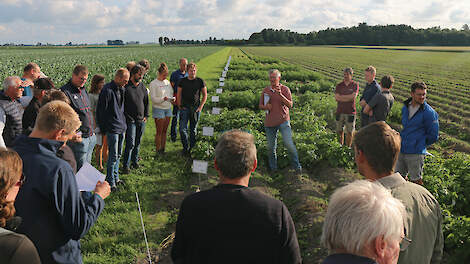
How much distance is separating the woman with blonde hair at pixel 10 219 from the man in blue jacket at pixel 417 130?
457 cm

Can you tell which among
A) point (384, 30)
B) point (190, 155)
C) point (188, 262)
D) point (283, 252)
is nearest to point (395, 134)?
point (283, 252)

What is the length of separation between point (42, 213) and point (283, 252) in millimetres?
1700

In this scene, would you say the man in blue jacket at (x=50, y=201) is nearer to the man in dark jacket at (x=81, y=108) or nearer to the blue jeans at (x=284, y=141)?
the man in dark jacket at (x=81, y=108)

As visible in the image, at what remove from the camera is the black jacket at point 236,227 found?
1.92 m

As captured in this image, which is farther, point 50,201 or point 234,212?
point 50,201

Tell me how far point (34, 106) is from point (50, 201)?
2.63 m

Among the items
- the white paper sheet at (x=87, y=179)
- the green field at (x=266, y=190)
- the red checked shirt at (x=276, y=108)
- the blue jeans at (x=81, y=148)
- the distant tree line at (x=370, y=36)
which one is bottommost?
the green field at (x=266, y=190)

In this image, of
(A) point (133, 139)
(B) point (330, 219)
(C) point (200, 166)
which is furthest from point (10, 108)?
(B) point (330, 219)

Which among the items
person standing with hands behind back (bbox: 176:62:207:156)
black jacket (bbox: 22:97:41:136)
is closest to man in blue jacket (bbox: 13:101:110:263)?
black jacket (bbox: 22:97:41:136)

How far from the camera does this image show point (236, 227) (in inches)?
75.8

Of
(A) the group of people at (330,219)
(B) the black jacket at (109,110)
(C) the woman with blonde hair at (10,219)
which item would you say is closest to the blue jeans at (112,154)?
(B) the black jacket at (109,110)

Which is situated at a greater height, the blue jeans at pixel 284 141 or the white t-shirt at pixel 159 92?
the white t-shirt at pixel 159 92

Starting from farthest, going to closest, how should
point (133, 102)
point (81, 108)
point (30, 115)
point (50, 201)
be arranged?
1. point (133, 102)
2. point (81, 108)
3. point (30, 115)
4. point (50, 201)

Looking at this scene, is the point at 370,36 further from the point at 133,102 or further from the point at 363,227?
the point at 363,227
